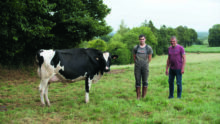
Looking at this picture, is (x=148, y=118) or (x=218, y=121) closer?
(x=218, y=121)

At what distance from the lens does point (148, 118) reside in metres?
5.65

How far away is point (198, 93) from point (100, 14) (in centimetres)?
1287

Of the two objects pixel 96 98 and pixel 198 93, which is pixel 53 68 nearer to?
pixel 96 98

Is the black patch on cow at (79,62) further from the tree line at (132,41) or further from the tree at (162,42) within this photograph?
the tree at (162,42)

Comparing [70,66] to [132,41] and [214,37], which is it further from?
[214,37]

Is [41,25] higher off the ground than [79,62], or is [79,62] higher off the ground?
[41,25]

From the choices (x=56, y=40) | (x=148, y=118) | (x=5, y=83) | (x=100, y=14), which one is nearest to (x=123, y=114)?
(x=148, y=118)

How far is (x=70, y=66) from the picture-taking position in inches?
297

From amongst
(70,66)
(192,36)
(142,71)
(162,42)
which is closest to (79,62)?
(70,66)

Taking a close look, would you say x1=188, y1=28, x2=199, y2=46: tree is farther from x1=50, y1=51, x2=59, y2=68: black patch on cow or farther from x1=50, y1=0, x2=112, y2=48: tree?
x1=50, y1=51, x2=59, y2=68: black patch on cow

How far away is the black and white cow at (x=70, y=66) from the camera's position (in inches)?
285

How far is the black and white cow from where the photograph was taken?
725 centimetres

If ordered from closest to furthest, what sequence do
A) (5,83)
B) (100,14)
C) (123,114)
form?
1. (123,114)
2. (5,83)
3. (100,14)

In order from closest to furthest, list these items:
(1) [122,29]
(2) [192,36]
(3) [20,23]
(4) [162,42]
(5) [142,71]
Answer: (5) [142,71], (3) [20,23], (4) [162,42], (1) [122,29], (2) [192,36]
